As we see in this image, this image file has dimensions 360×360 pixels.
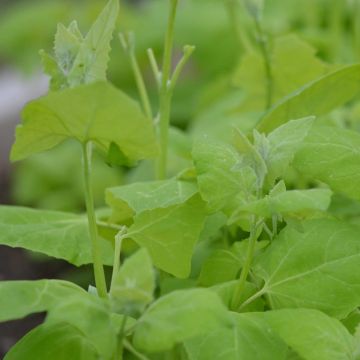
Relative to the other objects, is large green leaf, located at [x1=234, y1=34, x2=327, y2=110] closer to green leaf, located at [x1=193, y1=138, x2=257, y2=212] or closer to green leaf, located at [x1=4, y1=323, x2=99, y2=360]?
green leaf, located at [x1=193, y1=138, x2=257, y2=212]

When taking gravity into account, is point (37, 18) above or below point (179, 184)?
below

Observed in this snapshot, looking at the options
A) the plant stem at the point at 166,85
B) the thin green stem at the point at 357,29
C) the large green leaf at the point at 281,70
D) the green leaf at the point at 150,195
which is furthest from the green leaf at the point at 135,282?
the thin green stem at the point at 357,29

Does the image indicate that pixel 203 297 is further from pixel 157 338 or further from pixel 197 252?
pixel 197 252

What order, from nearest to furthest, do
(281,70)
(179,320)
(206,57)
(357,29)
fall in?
(179,320) < (281,70) < (357,29) < (206,57)

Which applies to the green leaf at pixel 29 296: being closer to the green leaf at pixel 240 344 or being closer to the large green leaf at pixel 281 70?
the green leaf at pixel 240 344

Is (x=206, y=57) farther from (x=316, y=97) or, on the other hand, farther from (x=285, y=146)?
(x=285, y=146)

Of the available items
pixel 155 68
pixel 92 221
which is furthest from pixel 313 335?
pixel 155 68

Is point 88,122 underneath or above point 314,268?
above

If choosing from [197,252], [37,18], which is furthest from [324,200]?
[37,18]
